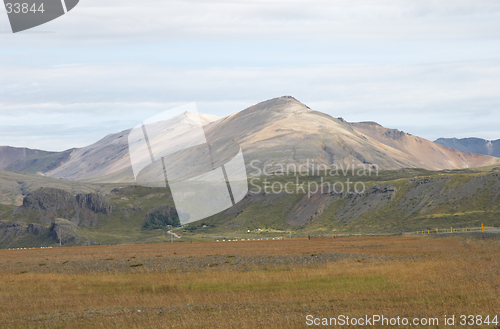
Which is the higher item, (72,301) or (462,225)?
(72,301)

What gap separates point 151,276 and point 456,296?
24.5m

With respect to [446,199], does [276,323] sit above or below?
above

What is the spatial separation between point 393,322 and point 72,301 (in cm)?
1925

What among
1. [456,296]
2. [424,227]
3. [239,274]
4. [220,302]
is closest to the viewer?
[456,296]

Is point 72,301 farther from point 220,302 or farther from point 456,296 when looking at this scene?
point 456,296

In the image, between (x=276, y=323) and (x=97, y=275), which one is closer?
(x=276, y=323)

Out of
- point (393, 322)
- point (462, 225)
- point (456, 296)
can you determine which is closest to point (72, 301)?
point (393, 322)

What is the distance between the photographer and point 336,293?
28875 mm

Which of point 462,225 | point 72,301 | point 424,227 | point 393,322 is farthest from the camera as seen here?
point 424,227

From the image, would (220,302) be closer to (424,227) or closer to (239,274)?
(239,274)

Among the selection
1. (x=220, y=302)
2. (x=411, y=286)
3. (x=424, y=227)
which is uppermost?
(x=220, y=302)

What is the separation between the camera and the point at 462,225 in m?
148

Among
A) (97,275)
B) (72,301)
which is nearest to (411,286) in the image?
(72,301)

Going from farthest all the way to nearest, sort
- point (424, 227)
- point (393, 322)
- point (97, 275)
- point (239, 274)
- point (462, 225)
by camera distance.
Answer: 1. point (424, 227)
2. point (462, 225)
3. point (97, 275)
4. point (239, 274)
5. point (393, 322)
